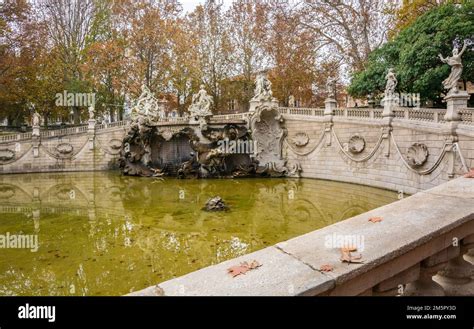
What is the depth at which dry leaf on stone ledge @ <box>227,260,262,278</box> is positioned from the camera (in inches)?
72.2

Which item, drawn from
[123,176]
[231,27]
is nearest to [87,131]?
[123,176]

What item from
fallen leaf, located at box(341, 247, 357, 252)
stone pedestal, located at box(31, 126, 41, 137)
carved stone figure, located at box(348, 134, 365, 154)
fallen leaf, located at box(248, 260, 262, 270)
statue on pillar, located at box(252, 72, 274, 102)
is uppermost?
statue on pillar, located at box(252, 72, 274, 102)

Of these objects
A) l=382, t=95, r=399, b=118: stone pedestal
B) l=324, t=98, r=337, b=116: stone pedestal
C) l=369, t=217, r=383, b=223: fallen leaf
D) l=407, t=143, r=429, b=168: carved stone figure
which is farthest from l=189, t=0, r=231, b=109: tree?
l=369, t=217, r=383, b=223: fallen leaf

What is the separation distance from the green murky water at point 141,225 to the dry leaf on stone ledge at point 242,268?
413 centimetres

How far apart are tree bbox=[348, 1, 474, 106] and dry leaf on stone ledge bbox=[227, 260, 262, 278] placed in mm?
17103

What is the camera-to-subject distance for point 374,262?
5.92 ft

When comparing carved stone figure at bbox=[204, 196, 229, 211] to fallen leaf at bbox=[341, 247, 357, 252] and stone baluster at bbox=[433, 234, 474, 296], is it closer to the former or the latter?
stone baluster at bbox=[433, 234, 474, 296]

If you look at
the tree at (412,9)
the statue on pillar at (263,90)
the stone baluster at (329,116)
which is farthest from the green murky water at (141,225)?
the tree at (412,9)

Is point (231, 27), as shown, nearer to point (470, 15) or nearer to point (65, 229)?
point (470, 15)

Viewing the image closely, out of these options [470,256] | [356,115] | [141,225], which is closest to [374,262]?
[470,256]

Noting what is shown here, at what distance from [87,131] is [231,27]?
15485 mm

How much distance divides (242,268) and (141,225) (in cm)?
791

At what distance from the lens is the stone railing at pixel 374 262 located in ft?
5.57
